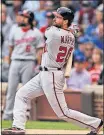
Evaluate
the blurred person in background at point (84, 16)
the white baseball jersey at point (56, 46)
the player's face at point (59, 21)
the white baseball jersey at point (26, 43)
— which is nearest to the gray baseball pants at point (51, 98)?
the white baseball jersey at point (56, 46)

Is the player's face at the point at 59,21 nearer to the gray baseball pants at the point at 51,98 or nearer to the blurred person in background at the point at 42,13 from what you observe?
the gray baseball pants at the point at 51,98

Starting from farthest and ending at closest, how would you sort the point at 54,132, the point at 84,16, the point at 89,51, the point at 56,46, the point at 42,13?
1. the point at 42,13
2. the point at 84,16
3. the point at 89,51
4. the point at 54,132
5. the point at 56,46

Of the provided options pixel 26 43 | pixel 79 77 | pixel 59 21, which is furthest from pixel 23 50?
pixel 59 21

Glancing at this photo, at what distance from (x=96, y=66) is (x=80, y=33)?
7.52 ft

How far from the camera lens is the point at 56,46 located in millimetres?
8250

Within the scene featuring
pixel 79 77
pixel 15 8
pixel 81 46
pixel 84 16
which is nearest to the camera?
pixel 79 77

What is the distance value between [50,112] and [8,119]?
1.01 metres

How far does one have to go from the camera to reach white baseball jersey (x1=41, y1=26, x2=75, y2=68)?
27.0 ft

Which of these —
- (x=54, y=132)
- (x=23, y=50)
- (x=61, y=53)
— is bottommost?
(x=54, y=132)

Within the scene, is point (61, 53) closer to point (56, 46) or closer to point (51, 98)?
point (56, 46)

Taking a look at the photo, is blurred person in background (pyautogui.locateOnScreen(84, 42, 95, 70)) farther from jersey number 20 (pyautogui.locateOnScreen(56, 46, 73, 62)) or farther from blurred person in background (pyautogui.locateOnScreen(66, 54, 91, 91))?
jersey number 20 (pyautogui.locateOnScreen(56, 46, 73, 62))

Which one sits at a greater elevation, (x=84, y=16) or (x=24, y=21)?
(x=84, y=16)

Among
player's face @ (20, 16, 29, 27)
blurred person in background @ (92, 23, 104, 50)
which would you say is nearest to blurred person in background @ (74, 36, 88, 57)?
blurred person in background @ (92, 23, 104, 50)

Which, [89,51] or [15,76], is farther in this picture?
[89,51]
